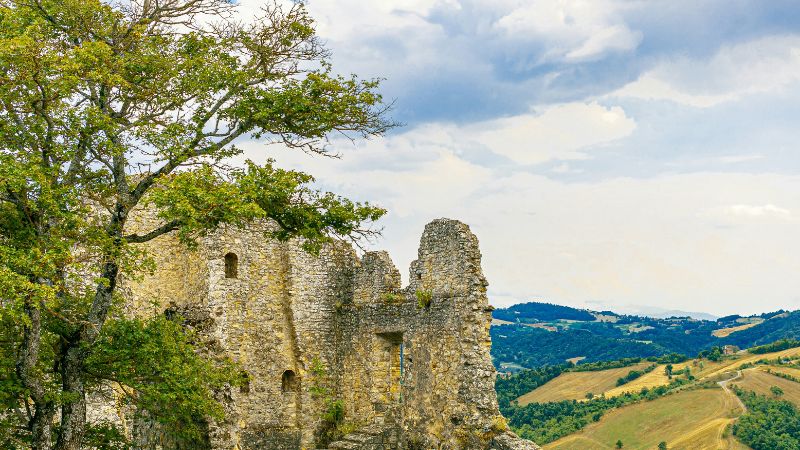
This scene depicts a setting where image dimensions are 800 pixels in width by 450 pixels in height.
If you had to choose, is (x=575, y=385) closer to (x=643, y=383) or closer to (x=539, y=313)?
(x=643, y=383)

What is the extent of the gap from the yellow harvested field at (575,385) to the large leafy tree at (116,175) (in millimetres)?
43781

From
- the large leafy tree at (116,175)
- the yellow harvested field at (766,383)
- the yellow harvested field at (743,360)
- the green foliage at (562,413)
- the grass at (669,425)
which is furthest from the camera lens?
the yellow harvested field at (743,360)

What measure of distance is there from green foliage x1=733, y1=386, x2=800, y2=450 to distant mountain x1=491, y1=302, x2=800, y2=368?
97.0 ft

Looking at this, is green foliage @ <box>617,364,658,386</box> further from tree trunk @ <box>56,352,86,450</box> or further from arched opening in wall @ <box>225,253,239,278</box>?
tree trunk @ <box>56,352,86,450</box>

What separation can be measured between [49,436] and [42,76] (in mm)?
5163

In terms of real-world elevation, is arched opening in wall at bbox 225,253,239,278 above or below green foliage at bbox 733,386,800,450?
above

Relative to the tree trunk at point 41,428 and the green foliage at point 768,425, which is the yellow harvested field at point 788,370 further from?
the tree trunk at point 41,428

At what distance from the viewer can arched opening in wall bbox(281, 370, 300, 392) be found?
18.8 metres

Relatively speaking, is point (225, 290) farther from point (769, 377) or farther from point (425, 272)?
point (769, 377)

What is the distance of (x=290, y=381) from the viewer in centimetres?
1881

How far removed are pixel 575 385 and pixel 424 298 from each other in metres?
47.3

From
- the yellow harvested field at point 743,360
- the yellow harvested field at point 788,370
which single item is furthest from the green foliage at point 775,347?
the yellow harvested field at point 788,370

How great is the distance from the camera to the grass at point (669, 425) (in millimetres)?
46719

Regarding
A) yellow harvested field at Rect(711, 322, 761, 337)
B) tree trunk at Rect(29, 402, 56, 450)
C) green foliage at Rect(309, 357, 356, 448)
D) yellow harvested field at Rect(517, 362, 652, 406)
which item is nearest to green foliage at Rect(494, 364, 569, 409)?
yellow harvested field at Rect(517, 362, 652, 406)
